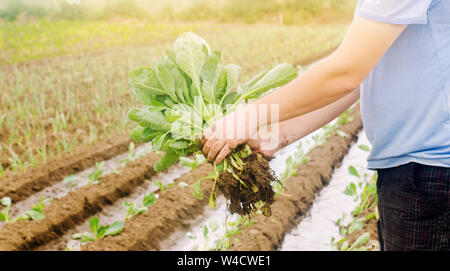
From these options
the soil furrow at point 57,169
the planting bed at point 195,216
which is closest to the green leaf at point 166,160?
the planting bed at point 195,216

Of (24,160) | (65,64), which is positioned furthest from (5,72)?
(24,160)

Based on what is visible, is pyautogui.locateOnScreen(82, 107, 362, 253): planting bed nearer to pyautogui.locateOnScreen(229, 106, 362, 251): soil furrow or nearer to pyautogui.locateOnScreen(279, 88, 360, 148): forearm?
pyautogui.locateOnScreen(229, 106, 362, 251): soil furrow

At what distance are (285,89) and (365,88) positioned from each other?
26 centimetres

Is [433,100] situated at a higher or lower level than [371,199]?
higher

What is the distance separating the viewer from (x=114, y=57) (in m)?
8.05

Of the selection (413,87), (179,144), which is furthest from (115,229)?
(413,87)

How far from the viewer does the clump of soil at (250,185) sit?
1323 millimetres

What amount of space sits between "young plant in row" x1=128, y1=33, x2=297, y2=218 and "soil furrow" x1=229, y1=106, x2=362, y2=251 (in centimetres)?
102

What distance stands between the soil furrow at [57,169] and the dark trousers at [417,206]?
104 inches

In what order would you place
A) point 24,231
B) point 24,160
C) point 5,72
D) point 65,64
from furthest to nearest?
1. point 65,64
2. point 5,72
3. point 24,160
4. point 24,231

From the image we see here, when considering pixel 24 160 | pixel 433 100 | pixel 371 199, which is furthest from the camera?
pixel 24 160

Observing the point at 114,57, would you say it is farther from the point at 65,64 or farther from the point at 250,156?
the point at 250,156

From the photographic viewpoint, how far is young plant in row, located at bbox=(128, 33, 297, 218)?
1.33 metres
